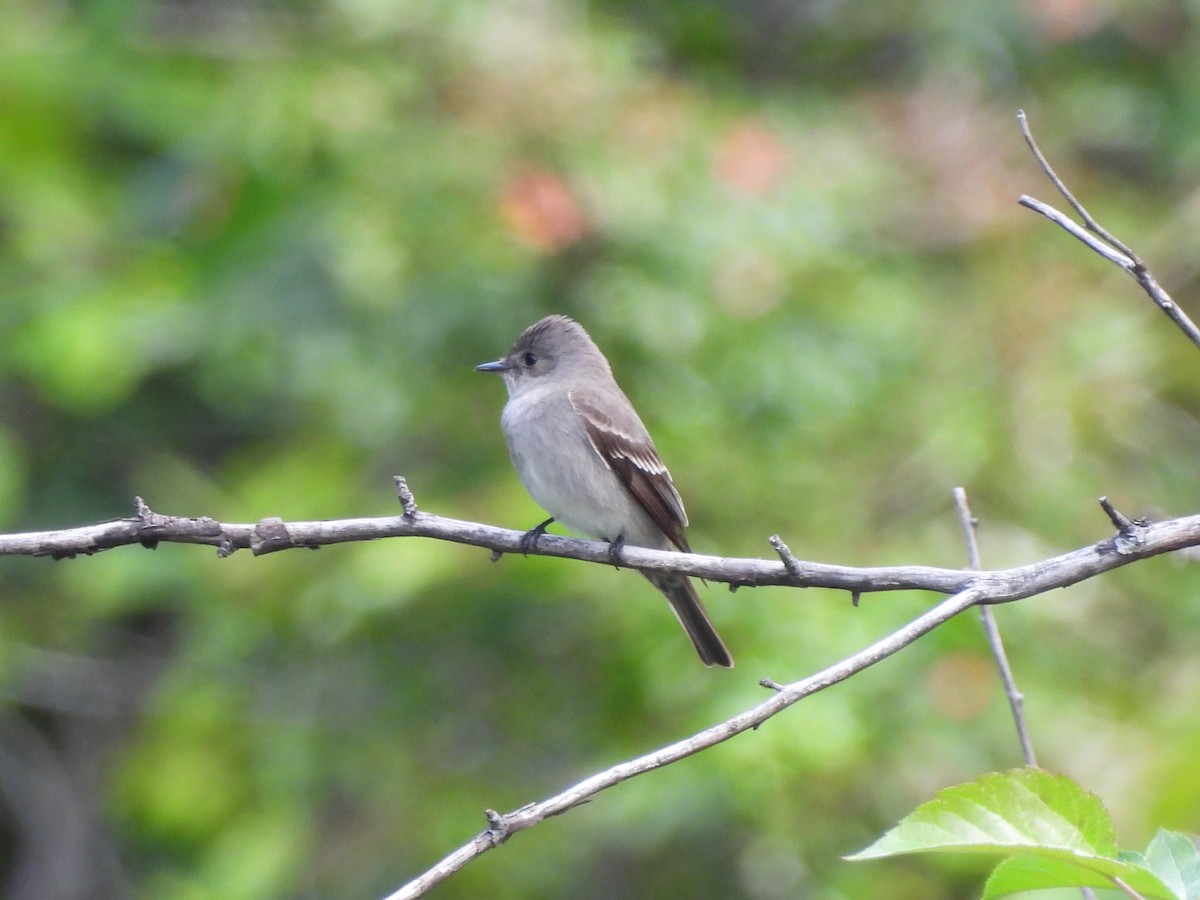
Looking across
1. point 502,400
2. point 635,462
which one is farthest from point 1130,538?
point 502,400

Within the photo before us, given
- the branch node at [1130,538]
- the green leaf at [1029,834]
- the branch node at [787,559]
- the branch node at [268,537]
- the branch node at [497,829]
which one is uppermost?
the branch node at [268,537]

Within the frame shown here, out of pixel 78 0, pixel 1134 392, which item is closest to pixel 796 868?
pixel 1134 392

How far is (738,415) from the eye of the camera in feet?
17.6

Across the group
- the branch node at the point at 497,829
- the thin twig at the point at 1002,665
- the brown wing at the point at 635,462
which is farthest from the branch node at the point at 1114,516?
the brown wing at the point at 635,462

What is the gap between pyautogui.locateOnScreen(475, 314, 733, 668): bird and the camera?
4348mm

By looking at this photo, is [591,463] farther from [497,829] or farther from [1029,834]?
[1029,834]

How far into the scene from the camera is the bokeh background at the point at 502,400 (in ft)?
15.5

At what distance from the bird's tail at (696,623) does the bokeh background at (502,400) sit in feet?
0.45

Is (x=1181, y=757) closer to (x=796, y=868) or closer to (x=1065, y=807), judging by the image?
(x=796, y=868)

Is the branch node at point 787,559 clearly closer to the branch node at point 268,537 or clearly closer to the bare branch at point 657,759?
the bare branch at point 657,759

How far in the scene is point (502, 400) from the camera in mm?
5523

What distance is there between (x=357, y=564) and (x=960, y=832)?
373cm

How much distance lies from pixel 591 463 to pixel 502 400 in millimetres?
1103

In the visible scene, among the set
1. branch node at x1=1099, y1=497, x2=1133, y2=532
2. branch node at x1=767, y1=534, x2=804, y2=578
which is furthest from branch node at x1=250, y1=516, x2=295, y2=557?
branch node at x1=1099, y1=497, x2=1133, y2=532
